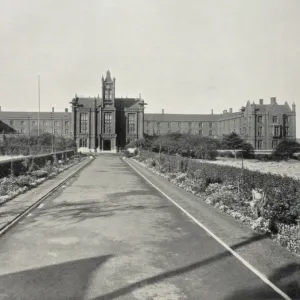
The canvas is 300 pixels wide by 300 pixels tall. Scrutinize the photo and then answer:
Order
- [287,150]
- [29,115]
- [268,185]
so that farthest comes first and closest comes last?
[29,115]
[287,150]
[268,185]

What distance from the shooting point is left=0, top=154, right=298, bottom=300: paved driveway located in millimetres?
5754

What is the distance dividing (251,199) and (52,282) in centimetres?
899

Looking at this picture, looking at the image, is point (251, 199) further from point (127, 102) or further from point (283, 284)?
point (127, 102)

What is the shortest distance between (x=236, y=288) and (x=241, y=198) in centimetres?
814

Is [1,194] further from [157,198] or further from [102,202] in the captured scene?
[157,198]

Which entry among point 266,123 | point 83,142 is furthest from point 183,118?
point 83,142

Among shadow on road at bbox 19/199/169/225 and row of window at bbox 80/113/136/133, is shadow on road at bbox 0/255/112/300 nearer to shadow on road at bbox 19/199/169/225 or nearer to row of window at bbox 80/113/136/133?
shadow on road at bbox 19/199/169/225

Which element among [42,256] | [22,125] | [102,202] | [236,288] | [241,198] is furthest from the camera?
[22,125]

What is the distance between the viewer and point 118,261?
7277 mm

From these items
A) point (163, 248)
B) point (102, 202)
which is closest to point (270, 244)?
point (163, 248)

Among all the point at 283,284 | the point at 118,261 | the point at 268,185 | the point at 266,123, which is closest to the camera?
the point at 283,284

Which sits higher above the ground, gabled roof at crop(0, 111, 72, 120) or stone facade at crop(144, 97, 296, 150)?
gabled roof at crop(0, 111, 72, 120)

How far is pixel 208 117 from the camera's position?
11481cm

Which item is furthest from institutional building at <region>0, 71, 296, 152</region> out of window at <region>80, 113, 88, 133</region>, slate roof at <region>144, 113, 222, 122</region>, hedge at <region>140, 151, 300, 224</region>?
hedge at <region>140, 151, 300, 224</region>
